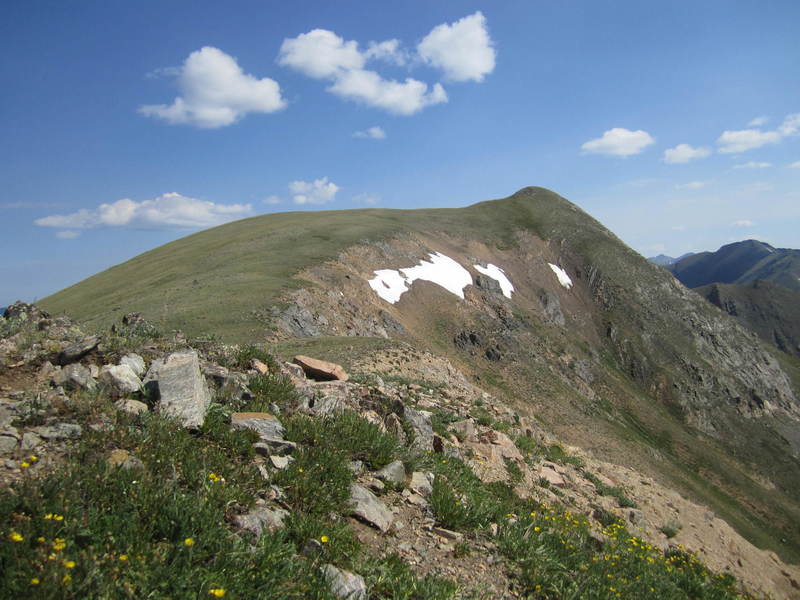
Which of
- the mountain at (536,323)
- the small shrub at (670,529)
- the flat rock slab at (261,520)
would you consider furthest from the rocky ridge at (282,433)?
the mountain at (536,323)

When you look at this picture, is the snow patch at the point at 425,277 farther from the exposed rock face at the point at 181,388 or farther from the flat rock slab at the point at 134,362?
the exposed rock face at the point at 181,388

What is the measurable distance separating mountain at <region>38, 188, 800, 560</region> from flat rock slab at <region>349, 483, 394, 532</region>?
13.3m

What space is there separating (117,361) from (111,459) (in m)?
2.53

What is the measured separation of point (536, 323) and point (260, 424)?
4531 cm

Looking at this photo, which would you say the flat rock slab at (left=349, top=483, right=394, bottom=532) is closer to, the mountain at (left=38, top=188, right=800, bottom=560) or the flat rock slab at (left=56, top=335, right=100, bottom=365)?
the flat rock slab at (left=56, top=335, right=100, bottom=365)

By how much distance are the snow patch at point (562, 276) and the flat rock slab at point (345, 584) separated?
61.7 meters

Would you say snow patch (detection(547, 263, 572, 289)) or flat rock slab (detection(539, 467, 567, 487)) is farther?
snow patch (detection(547, 263, 572, 289))

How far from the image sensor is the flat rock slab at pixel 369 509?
5.32 metres

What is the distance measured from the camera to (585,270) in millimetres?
64188

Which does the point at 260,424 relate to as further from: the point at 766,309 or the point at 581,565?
the point at 766,309

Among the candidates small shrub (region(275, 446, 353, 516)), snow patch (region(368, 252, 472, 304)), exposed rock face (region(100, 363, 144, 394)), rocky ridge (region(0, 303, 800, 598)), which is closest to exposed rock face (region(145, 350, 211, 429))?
rocky ridge (region(0, 303, 800, 598))

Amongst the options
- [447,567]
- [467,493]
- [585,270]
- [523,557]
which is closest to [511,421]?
[467,493]

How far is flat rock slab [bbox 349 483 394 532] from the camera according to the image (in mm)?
5316

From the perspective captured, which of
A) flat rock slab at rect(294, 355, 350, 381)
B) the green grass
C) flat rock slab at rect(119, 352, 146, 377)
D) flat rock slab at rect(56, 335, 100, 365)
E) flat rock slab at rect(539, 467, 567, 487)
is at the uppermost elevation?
flat rock slab at rect(56, 335, 100, 365)
